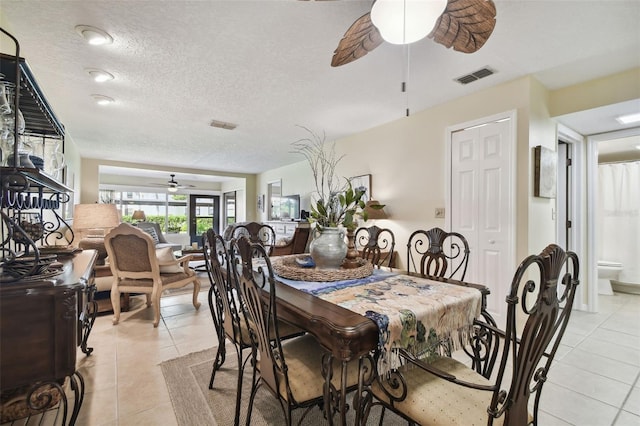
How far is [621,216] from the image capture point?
14.7 feet

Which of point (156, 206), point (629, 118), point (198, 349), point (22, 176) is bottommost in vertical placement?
point (198, 349)

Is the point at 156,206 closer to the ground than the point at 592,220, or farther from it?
farther from it

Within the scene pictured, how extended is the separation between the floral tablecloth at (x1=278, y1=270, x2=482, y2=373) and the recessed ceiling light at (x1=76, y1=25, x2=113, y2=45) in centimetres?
216

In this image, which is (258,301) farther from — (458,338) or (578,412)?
(578,412)

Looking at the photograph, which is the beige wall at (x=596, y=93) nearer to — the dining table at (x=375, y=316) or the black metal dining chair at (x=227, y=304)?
the dining table at (x=375, y=316)

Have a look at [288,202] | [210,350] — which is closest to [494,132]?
[210,350]

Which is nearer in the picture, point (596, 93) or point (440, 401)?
point (440, 401)

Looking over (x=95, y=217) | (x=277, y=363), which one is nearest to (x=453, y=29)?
(x=277, y=363)

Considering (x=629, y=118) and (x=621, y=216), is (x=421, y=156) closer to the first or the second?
(x=629, y=118)

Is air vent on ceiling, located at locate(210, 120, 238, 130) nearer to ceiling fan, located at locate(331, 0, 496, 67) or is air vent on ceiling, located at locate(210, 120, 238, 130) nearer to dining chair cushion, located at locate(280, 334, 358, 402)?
ceiling fan, located at locate(331, 0, 496, 67)

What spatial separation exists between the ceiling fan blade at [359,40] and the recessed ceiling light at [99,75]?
7.12 ft

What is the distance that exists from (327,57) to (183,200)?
9245 millimetres

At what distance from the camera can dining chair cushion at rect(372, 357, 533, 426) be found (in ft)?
3.38

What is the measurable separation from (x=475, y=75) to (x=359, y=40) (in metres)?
1.58
